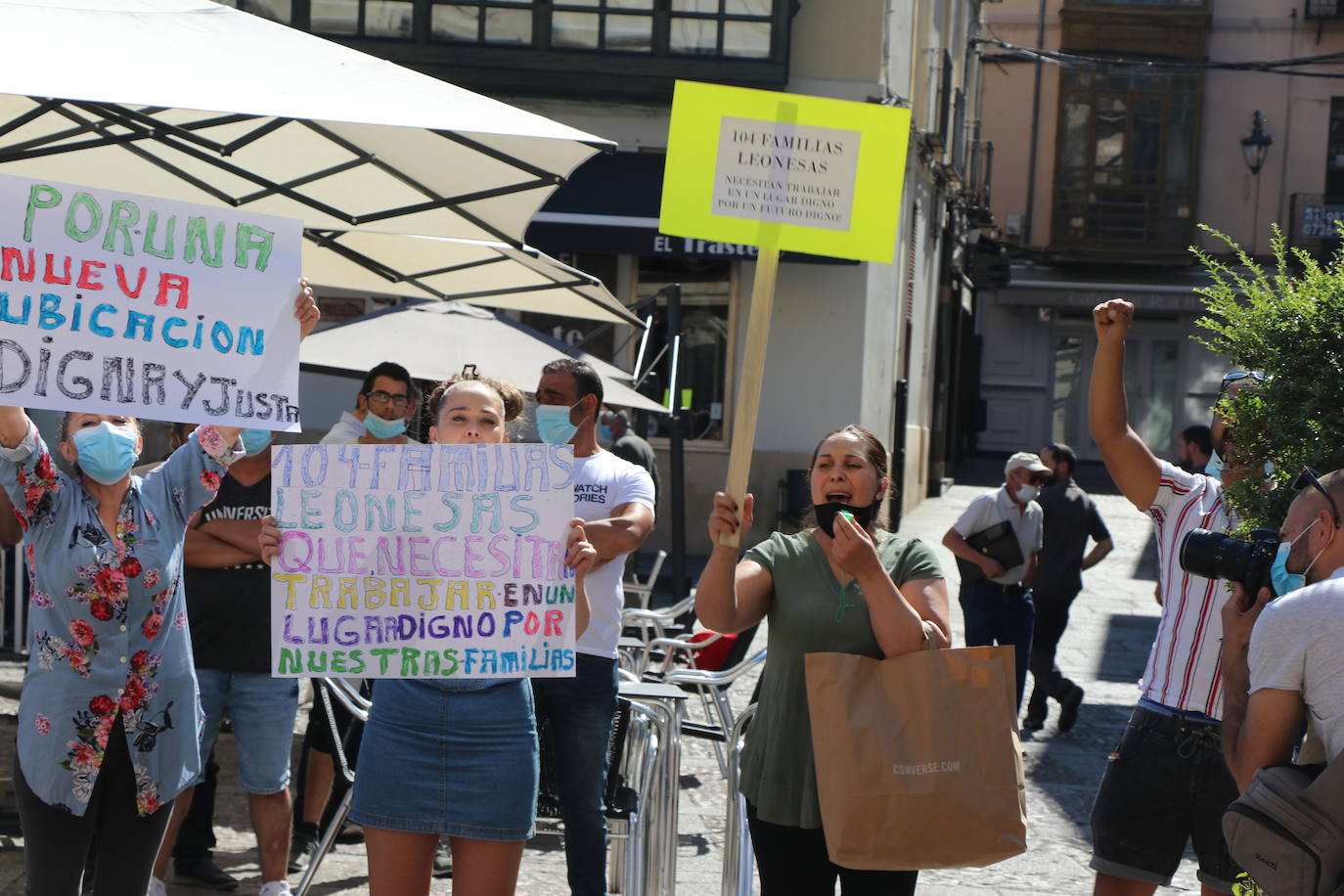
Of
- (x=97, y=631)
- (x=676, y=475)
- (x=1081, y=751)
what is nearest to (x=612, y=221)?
(x=676, y=475)

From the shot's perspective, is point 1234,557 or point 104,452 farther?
point 104,452

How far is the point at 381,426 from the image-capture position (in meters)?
5.69

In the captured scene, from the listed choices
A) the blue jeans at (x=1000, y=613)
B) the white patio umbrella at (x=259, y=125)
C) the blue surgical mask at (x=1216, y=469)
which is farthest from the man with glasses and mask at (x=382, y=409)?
the blue jeans at (x=1000, y=613)

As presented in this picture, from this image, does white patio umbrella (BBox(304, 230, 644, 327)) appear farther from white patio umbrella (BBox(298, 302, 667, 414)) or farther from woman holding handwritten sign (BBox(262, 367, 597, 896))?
woman holding handwritten sign (BBox(262, 367, 597, 896))

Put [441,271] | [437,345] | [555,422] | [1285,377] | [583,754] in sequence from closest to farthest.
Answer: [1285,377], [583,754], [555,422], [441,271], [437,345]

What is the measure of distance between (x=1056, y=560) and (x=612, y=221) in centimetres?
689

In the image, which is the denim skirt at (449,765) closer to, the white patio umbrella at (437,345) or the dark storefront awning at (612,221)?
the white patio umbrella at (437,345)

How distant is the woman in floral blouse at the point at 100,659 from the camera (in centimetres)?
365

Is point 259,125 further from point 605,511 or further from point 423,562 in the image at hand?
point 423,562

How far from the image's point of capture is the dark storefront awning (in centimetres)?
1452

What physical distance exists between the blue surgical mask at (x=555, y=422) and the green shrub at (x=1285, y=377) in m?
2.12

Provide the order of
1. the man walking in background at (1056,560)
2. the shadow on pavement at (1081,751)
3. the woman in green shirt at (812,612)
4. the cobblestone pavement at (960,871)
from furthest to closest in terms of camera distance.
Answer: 1. the man walking in background at (1056,560)
2. the shadow on pavement at (1081,751)
3. the cobblestone pavement at (960,871)
4. the woman in green shirt at (812,612)

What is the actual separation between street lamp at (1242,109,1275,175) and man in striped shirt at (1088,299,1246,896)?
90.8 ft

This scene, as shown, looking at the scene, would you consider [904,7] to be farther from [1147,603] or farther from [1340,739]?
[1340,739]
